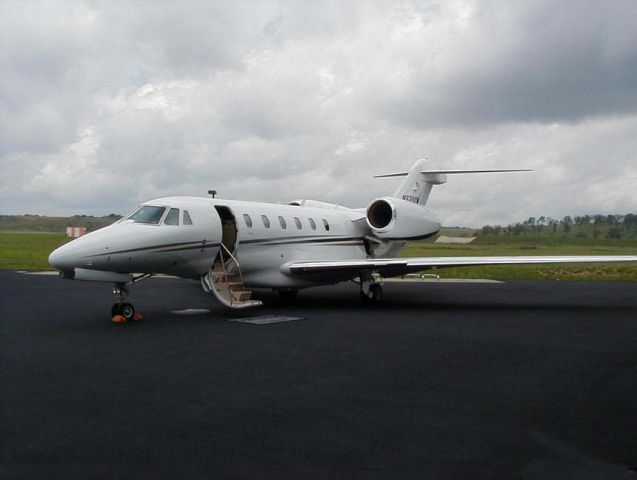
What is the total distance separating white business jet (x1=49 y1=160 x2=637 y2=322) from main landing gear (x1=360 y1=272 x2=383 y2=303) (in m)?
0.03

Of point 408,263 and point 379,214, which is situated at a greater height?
point 379,214

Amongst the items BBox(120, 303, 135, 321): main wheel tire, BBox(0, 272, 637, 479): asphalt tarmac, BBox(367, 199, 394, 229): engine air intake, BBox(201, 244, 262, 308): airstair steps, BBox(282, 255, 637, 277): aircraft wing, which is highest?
BBox(367, 199, 394, 229): engine air intake

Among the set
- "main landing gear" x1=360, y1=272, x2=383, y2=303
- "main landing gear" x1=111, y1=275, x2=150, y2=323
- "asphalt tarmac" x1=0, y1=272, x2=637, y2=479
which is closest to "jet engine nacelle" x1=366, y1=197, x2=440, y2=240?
"main landing gear" x1=360, y1=272, x2=383, y2=303

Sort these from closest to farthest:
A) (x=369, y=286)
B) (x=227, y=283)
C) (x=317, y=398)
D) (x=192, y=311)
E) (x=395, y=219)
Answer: (x=317, y=398) < (x=227, y=283) < (x=192, y=311) < (x=369, y=286) < (x=395, y=219)

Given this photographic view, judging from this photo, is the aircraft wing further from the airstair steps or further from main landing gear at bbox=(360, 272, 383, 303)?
the airstair steps

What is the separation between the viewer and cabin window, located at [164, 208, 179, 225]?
46.9 feet

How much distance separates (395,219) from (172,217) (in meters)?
8.14

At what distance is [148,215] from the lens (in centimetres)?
1423

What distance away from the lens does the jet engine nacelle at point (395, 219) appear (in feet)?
66.5

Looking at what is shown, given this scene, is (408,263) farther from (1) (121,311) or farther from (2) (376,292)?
(1) (121,311)

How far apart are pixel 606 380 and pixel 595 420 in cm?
211

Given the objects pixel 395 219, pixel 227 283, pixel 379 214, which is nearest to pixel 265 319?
pixel 227 283

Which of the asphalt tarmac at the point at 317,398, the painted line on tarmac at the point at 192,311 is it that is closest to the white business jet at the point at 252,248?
the painted line on tarmac at the point at 192,311

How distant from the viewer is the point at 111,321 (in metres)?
13.5
